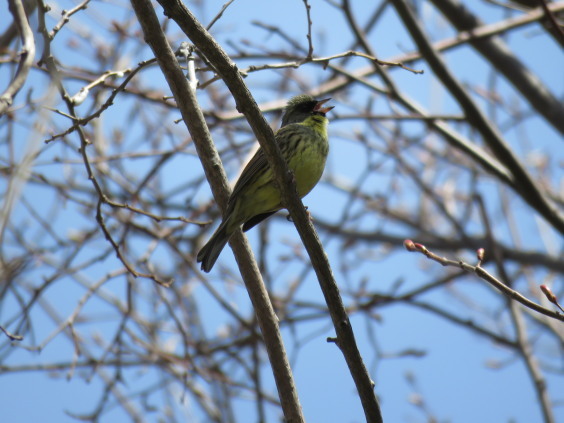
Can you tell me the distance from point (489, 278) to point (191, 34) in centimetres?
165

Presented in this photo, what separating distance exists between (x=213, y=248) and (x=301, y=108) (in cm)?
194

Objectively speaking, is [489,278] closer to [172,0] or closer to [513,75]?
[172,0]

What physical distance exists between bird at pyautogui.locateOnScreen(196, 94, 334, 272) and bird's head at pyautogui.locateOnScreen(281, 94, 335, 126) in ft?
0.63

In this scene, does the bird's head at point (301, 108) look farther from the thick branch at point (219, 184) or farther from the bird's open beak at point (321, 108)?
the thick branch at point (219, 184)

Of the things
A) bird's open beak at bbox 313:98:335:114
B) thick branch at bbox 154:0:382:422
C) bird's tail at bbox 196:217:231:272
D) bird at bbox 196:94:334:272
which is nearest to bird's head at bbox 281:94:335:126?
bird's open beak at bbox 313:98:335:114

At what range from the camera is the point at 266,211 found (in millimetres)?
5352

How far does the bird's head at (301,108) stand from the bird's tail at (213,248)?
1.67m

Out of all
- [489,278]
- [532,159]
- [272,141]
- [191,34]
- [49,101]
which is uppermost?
[532,159]

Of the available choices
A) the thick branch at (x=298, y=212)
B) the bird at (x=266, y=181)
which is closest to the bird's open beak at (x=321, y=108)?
the bird at (x=266, y=181)

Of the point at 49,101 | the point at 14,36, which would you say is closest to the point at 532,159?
the point at 14,36

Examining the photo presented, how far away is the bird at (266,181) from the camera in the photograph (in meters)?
4.95

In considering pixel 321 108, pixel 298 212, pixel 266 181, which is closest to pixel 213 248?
pixel 266 181

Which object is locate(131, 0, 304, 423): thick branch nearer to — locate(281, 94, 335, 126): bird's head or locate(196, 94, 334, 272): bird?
locate(196, 94, 334, 272): bird

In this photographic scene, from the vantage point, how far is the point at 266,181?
5.21 metres
